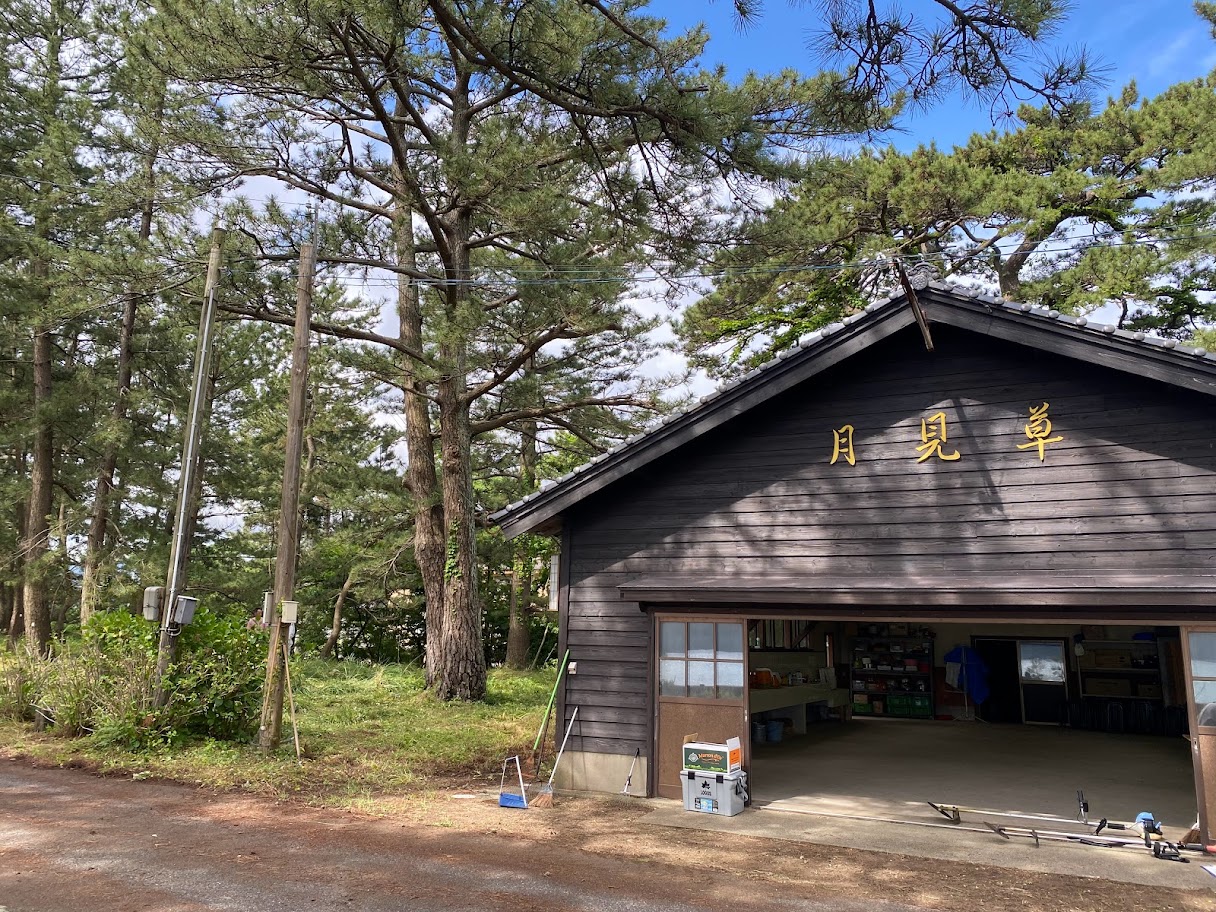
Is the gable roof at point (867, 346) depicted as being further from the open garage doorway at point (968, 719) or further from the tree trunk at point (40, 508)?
the tree trunk at point (40, 508)

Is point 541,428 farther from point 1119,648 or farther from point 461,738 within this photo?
point 1119,648

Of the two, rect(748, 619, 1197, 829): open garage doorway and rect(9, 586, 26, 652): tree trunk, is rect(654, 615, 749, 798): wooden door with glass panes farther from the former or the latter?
rect(9, 586, 26, 652): tree trunk

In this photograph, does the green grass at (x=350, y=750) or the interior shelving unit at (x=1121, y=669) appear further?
the interior shelving unit at (x=1121, y=669)

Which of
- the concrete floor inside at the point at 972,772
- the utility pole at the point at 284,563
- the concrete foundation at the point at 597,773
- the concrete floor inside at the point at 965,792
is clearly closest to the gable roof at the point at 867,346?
the concrete foundation at the point at 597,773

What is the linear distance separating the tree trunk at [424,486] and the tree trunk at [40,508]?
27.8ft

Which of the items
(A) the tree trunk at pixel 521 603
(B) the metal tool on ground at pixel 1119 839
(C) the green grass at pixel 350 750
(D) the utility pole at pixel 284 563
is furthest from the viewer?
(A) the tree trunk at pixel 521 603

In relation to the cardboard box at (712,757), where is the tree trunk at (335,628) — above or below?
above

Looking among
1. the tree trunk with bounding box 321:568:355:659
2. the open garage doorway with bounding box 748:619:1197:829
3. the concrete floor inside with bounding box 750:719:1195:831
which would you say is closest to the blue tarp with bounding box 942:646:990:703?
the open garage doorway with bounding box 748:619:1197:829

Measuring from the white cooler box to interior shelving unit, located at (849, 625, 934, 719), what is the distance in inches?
390

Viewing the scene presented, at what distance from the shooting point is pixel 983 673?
1652cm

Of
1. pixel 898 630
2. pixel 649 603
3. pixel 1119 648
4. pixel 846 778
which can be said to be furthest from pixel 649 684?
pixel 1119 648

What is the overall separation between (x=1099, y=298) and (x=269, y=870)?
58.6 ft

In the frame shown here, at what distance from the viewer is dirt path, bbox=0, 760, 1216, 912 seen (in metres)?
5.51

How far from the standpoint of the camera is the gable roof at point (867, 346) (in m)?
7.15
